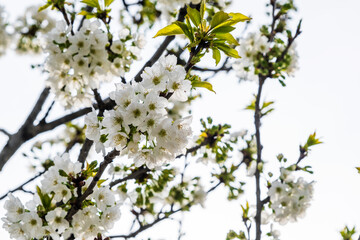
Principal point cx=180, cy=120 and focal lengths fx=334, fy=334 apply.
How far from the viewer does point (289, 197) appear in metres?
3.42

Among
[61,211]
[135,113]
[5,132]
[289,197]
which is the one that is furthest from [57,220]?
[289,197]

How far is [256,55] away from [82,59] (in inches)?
77.1

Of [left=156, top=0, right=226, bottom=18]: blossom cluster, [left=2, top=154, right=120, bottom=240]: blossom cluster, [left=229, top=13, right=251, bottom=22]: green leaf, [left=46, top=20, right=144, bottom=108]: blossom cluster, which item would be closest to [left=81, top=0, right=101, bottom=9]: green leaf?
[left=46, top=20, right=144, bottom=108]: blossom cluster

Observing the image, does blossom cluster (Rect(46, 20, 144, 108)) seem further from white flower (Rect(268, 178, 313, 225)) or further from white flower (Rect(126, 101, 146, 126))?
white flower (Rect(268, 178, 313, 225))

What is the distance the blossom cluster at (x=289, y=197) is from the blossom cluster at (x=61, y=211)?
183cm

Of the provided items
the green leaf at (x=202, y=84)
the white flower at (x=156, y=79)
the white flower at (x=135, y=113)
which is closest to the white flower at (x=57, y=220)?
the white flower at (x=135, y=113)

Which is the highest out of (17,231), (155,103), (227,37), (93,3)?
(93,3)

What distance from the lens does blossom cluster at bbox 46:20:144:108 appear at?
278 centimetres

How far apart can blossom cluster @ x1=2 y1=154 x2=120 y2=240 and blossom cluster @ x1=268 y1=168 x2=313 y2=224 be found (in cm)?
183

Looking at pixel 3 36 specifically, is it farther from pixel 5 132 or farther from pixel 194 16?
pixel 194 16

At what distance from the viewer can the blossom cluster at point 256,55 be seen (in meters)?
3.73

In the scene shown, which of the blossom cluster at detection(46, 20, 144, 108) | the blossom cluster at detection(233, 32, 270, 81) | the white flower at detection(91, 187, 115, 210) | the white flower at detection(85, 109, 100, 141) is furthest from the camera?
the blossom cluster at detection(233, 32, 270, 81)

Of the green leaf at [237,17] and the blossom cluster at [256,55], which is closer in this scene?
the green leaf at [237,17]

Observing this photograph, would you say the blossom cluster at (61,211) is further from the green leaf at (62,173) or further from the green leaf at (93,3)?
the green leaf at (93,3)
